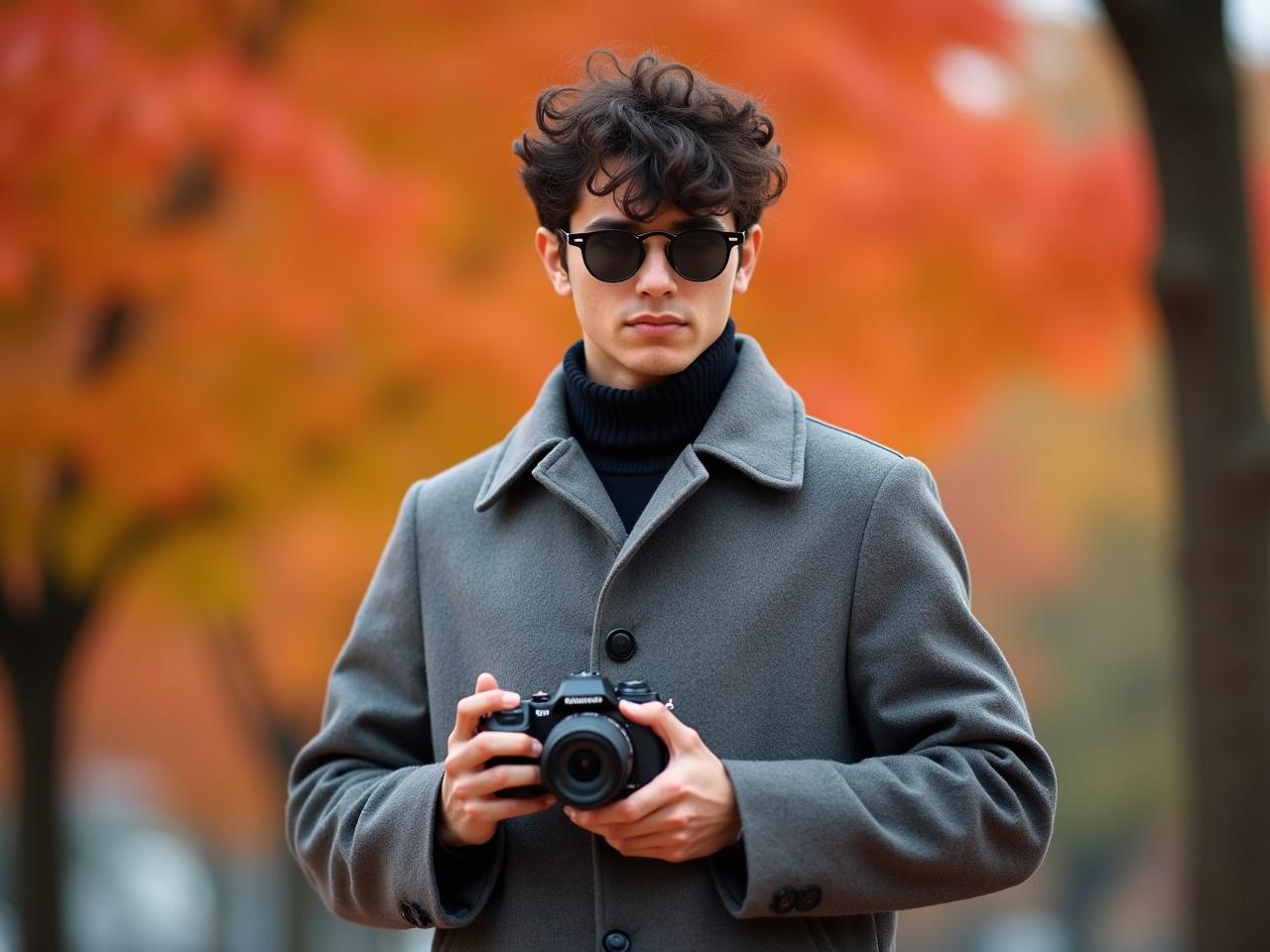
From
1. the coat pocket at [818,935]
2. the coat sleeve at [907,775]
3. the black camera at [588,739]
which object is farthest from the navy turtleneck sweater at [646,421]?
the coat pocket at [818,935]

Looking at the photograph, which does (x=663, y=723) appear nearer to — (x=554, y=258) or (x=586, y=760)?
→ (x=586, y=760)

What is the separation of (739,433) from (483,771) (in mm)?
A: 669

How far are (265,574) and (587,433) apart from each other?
8322mm

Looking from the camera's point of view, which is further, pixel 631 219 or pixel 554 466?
pixel 554 466

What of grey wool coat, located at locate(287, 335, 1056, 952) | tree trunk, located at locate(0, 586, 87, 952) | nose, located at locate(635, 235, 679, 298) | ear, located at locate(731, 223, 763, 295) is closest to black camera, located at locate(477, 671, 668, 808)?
grey wool coat, located at locate(287, 335, 1056, 952)

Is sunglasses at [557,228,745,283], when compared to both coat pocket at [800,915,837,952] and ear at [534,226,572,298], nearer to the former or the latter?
ear at [534,226,572,298]

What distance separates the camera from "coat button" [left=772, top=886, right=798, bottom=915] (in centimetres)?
234

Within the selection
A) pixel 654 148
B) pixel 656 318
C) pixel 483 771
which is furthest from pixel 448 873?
pixel 654 148

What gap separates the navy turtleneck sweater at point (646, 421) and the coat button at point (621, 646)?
189mm

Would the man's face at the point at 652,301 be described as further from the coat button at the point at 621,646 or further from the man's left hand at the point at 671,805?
the man's left hand at the point at 671,805

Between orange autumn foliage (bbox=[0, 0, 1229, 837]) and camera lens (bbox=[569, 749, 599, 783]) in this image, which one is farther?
orange autumn foliage (bbox=[0, 0, 1229, 837])

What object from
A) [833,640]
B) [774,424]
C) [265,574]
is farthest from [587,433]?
[265,574]

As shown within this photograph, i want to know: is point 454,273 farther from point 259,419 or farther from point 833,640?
point 833,640

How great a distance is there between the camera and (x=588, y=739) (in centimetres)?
222
